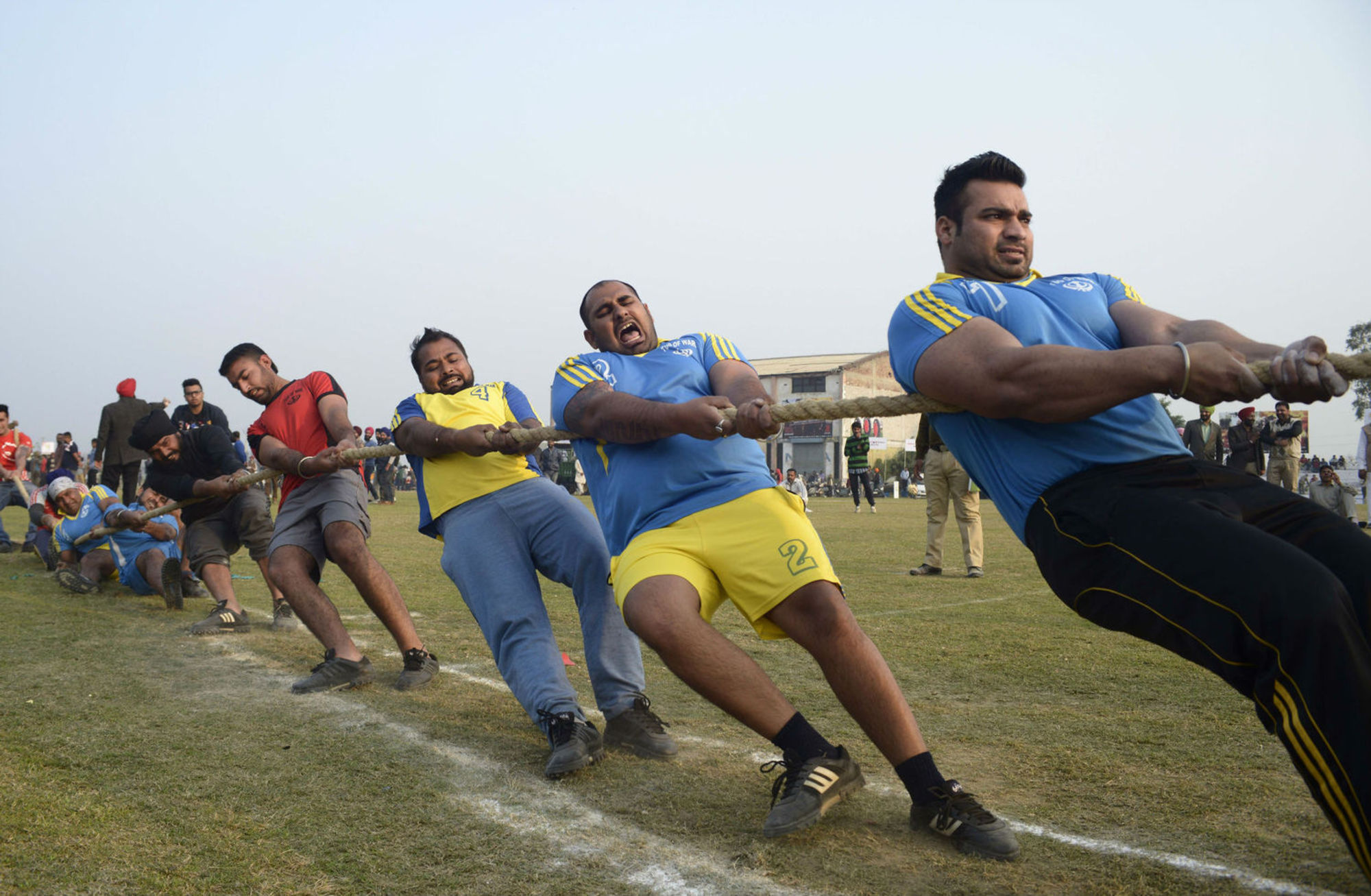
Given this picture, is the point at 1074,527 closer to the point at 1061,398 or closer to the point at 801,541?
the point at 1061,398

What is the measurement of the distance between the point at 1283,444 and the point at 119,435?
16981mm

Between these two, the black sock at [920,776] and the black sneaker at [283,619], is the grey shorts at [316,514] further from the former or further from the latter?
the black sock at [920,776]

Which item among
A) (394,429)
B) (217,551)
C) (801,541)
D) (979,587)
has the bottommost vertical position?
(979,587)

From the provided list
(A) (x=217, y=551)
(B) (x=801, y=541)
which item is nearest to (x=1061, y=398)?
(B) (x=801, y=541)

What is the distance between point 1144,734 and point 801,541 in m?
1.79

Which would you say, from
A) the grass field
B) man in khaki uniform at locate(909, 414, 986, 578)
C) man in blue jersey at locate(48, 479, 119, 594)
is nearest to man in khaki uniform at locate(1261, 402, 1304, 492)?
man in khaki uniform at locate(909, 414, 986, 578)

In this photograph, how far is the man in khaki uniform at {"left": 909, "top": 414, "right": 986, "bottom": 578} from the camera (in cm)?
929

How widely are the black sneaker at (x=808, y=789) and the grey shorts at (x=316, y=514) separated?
122 inches

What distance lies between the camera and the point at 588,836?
2.79 m

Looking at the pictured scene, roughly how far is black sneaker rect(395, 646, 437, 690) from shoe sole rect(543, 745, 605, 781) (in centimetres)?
156

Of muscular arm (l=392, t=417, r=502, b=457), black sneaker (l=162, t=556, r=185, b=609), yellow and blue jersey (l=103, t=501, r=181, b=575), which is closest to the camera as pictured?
muscular arm (l=392, t=417, r=502, b=457)

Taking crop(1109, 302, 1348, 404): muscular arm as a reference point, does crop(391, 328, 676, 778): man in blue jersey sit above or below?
below

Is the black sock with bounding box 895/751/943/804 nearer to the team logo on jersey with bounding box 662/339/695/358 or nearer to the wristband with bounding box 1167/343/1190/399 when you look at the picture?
the wristband with bounding box 1167/343/1190/399

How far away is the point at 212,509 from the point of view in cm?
711
